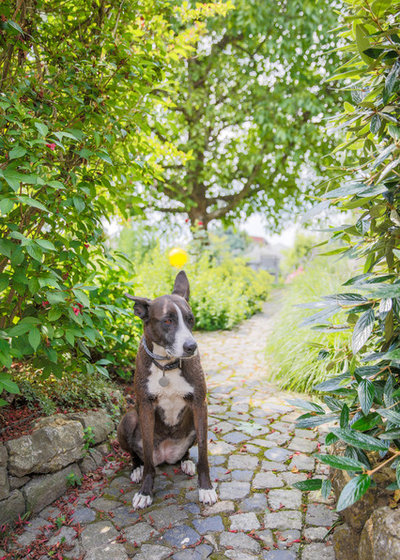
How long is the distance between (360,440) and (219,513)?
5.27 feet

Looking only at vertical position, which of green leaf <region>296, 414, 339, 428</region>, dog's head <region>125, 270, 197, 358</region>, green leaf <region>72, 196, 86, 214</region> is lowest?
green leaf <region>296, 414, 339, 428</region>

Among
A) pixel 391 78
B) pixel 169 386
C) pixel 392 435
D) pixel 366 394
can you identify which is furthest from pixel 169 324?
pixel 391 78

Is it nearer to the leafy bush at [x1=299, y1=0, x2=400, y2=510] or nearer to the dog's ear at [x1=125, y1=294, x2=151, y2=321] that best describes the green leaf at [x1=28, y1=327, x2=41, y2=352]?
the dog's ear at [x1=125, y1=294, x2=151, y2=321]

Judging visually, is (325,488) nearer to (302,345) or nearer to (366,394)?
(366,394)

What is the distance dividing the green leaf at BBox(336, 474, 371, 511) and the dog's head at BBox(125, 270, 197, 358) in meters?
1.30

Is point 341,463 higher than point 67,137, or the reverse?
point 67,137

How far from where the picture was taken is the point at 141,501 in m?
2.72

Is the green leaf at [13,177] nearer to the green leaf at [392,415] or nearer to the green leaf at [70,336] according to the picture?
the green leaf at [70,336]

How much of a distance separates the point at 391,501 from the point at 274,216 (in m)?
10.8

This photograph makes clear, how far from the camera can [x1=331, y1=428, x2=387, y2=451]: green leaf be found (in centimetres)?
142

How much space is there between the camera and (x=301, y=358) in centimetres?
505

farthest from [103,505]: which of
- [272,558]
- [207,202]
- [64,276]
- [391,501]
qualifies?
[207,202]

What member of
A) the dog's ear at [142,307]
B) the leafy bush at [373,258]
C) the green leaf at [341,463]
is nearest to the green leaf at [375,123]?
the leafy bush at [373,258]

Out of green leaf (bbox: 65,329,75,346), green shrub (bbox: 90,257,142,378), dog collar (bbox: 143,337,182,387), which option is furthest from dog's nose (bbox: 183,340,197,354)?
green shrub (bbox: 90,257,142,378)
